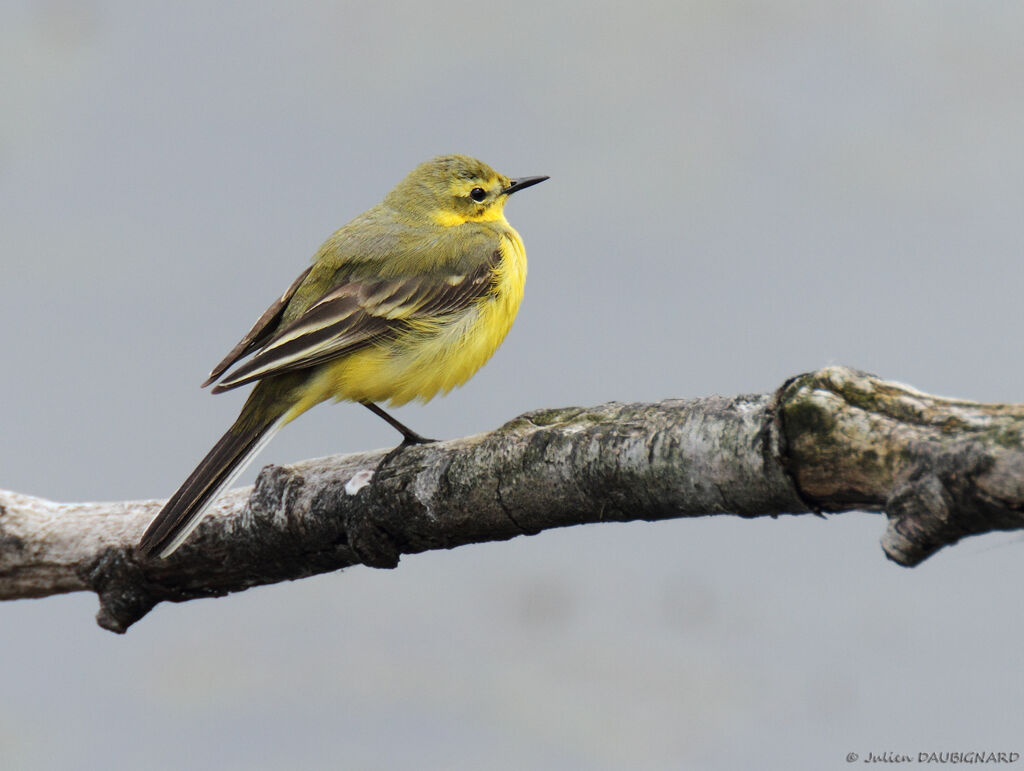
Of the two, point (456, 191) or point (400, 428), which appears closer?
point (400, 428)

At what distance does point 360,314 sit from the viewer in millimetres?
4965

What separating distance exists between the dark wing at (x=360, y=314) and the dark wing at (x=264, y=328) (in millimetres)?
32

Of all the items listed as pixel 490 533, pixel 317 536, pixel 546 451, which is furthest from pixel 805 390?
pixel 317 536

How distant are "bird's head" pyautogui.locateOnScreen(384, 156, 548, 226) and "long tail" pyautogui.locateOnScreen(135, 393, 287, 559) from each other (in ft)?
6.27

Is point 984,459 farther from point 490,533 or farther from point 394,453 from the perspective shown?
point 394,453

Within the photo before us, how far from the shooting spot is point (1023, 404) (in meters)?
2.61

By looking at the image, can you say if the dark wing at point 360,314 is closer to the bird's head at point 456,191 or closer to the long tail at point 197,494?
the long tail at point 197,494

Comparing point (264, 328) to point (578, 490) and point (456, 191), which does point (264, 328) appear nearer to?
point (456, 191)

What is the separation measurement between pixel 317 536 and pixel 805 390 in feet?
7.16

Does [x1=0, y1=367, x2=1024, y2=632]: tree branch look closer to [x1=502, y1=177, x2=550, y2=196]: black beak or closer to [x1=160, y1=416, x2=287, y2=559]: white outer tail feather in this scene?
[x1=160, y1=416, x2=287, y2=559]: white outer tail feather

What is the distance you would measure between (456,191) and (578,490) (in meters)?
2.95

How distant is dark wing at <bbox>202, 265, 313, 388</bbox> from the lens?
16.5 feet

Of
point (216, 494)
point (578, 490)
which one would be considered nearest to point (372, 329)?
point (216, 494)

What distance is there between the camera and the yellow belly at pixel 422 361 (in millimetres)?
4906
